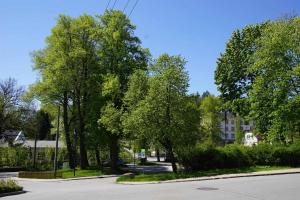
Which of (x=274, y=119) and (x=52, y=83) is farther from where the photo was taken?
(x=52, y=83)

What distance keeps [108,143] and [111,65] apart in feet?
28.3

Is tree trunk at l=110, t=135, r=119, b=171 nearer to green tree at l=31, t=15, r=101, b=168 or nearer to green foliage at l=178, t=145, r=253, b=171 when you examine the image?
green tree at l=31, t=15, r=101, b=168

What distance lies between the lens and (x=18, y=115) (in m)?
67.5

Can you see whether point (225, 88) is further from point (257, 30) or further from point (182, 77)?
point (182, 77)

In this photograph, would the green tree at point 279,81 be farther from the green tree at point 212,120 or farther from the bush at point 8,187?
the green tree at point 212,120

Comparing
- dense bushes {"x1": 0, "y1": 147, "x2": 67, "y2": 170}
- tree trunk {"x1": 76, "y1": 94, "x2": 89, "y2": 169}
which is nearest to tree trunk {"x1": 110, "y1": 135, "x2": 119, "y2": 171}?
tree trunk {"x1": 76, "y1": 94, "x2": 89, "y2": 169}

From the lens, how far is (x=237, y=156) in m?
36.5

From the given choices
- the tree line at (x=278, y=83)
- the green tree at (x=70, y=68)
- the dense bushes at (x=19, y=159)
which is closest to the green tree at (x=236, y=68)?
the tree line at (x=278, y=83)

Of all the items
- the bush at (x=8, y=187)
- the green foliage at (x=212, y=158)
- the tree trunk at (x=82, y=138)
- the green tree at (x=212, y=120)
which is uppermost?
the green tree at (x=212, y=120)

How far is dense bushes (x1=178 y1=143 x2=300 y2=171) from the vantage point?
3559 cm

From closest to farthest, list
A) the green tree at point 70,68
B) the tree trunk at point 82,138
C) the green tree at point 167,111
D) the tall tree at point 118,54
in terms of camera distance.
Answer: the green tree at point 167,111, the tall tree at point 118,54, the green tree at point 70,68, the tree trunk at point 82,138

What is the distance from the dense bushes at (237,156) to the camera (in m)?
35.6

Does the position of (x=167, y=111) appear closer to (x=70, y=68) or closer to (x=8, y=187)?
(x=8, y=187)

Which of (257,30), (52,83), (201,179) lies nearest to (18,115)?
(52,83)
